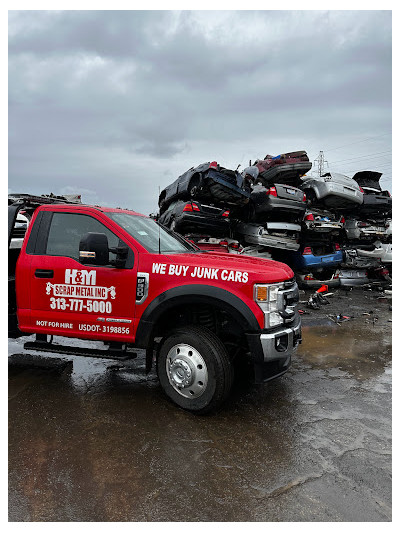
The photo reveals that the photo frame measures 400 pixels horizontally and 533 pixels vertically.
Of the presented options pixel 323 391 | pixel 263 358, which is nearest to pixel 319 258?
pixel 323 391

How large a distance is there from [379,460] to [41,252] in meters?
3.67

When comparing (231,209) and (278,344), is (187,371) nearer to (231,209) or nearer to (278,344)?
(278,344)

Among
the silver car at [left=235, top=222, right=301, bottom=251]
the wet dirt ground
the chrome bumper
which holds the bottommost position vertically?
the wet dirt ground

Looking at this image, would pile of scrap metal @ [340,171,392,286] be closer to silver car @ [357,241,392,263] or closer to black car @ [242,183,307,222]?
silver car @ [357,241,392,263]

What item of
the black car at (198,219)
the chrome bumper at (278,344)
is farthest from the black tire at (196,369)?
the black car at (198,219)

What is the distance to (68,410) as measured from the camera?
12.3ft

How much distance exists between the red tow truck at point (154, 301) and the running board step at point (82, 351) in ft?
0.03

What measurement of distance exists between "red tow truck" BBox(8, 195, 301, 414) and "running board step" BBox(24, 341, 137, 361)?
1 cm

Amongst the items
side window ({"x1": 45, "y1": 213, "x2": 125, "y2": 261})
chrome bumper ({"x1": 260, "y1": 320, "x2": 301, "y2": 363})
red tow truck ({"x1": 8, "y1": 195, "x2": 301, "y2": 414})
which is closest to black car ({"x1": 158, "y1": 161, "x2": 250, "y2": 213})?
red tow truck ({"x1": 8, "y1": 195, "x2": 301, "y2": 414})

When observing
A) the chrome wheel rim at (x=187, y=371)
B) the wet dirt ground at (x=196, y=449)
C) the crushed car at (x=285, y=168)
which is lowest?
the wet dirt ground at (x=196, y=449)

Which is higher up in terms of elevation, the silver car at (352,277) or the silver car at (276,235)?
the silver car at (276,235)

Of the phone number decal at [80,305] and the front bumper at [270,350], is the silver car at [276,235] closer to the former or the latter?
the front bumper at [270,350]

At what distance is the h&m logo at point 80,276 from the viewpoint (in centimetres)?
395

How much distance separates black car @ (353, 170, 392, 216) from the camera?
38.5 ft
